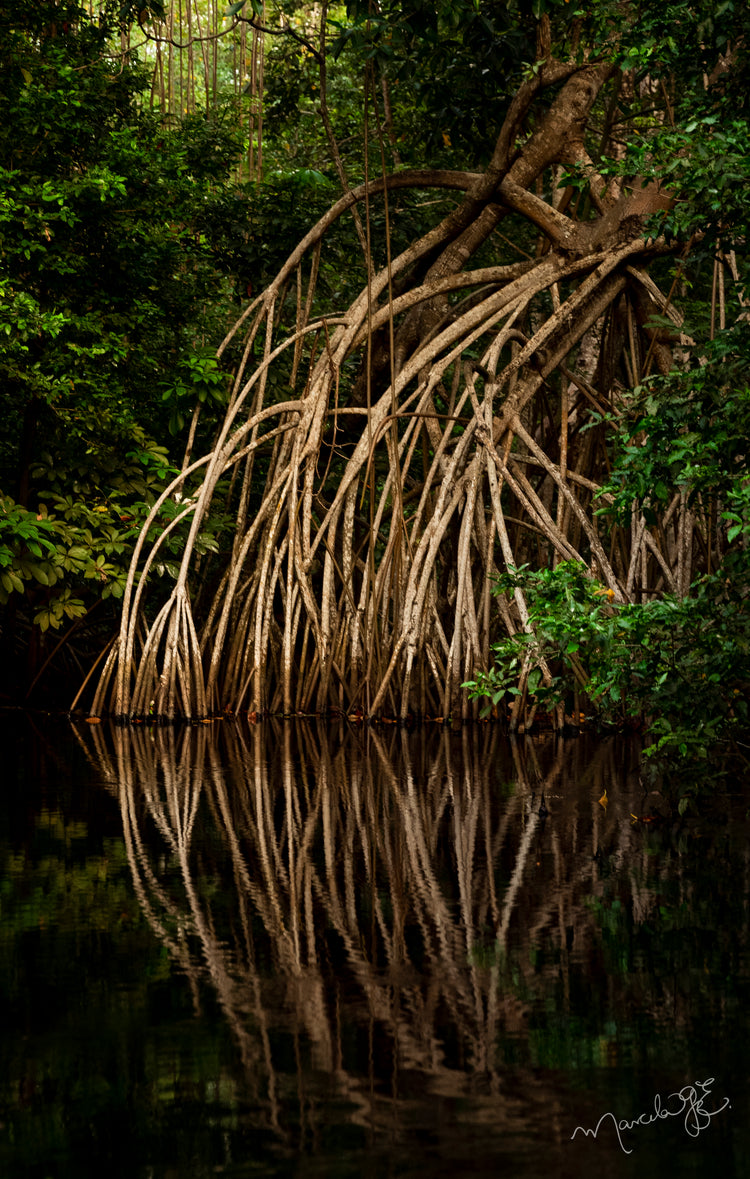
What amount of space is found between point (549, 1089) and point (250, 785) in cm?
353

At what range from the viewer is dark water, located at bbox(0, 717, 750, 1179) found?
195cm

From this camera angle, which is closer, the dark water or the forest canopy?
the dark water

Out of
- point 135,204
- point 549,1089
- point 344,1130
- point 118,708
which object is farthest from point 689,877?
point 135,204

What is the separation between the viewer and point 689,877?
11.8 feet

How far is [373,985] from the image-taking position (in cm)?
271
